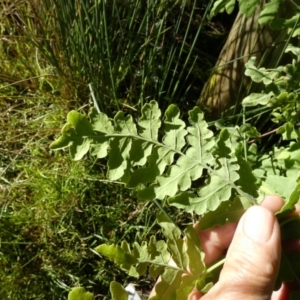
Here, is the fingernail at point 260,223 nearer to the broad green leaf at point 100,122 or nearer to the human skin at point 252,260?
the human skin at point 252,260

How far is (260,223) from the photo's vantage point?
1.06 metres

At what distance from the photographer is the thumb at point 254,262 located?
3.48 feet

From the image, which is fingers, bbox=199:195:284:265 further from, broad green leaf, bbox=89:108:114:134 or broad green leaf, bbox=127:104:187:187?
broad green leaf, bbox=89:108:114:134

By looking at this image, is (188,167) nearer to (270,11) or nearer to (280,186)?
(280,186)

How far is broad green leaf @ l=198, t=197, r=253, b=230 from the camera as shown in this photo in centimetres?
110

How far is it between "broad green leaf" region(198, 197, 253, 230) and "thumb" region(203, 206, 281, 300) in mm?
23

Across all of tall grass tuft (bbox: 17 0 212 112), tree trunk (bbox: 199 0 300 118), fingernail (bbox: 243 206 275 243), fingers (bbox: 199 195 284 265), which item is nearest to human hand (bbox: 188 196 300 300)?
fingernail (bbox: 243 206 275 243)

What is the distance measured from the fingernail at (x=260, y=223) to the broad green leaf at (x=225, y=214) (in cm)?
3

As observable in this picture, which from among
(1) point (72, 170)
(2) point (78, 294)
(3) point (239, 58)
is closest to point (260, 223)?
(2) point (78, 294)

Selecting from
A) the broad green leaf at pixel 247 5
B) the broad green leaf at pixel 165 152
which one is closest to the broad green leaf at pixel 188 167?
the broad green leaf at pixel 165 152

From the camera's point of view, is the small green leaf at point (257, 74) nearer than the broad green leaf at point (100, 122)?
No

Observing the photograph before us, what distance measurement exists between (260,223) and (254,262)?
0.09 meters

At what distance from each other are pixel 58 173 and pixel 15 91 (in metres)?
0.49

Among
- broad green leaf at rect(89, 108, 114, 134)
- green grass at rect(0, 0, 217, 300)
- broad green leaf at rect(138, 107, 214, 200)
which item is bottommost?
green grass at rect(0, 0, 217, 300)
